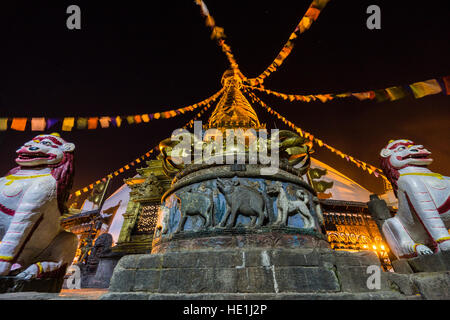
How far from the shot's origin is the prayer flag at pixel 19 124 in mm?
5555

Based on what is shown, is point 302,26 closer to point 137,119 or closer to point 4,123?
point 137,119

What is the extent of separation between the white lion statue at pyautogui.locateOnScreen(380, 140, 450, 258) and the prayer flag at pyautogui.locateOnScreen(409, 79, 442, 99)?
2668 mm

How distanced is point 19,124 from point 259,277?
7449 mm

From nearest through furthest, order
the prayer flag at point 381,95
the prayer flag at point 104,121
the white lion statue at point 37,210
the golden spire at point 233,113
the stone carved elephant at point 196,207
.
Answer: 1. the white lion statue at point 37,210
2. the stone carved elephant at point 196,207
3. the prayer flag at point 381,95
4. the prayer flag at point 104,121
5. the golden spire at point 233,113

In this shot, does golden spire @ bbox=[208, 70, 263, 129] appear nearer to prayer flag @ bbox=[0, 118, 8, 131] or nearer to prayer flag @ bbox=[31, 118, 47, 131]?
prayer flag @ bbox=[31, 118, 47, 131]

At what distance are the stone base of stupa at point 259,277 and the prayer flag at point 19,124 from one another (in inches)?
234

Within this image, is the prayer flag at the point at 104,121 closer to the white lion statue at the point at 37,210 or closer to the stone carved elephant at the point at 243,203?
the white lion statue at the point at 37,210

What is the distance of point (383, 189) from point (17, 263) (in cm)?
1845

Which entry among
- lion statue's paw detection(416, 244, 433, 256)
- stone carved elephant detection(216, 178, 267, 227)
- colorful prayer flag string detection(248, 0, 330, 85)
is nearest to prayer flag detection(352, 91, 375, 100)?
colorful prayer flag string detection(248, 0, 330, 85)

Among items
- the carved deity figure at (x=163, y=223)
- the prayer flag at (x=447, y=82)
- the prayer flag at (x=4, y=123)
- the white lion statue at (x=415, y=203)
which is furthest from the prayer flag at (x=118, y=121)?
the prayer flag at (x=447, y=82)

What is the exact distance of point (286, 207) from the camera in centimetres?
342

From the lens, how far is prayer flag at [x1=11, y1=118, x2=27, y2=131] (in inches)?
219

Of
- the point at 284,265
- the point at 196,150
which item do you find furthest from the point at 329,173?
the point at 284,265
